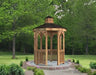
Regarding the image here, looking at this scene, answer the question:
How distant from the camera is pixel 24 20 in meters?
31.2

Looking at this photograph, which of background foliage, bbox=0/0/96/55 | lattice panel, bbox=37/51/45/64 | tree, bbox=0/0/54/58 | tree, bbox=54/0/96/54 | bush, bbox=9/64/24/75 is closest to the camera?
bush, bbox=9/64/24/75

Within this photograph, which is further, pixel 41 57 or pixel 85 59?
pixel 85 59

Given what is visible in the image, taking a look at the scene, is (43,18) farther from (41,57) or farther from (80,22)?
(41,57)

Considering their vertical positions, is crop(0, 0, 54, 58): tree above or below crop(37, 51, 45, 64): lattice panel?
above

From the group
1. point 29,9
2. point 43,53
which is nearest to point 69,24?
point 29,9

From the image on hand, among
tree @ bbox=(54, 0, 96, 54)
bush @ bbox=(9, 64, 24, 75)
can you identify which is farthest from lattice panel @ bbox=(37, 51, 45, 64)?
tree @ bbox=(54, 0, 96, 54)

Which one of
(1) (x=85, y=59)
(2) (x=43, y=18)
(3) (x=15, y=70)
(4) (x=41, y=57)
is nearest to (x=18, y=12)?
(2) (x=43, y=18)

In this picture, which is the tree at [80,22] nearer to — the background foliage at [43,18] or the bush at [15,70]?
the background foliage at [43,18]

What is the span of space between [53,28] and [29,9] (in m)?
11.6

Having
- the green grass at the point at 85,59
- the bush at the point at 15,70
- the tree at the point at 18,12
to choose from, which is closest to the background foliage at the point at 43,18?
the tree at the point at 18,12

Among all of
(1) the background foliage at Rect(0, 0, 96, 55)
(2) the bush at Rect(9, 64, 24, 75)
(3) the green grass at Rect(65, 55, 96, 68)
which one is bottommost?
(3) the green grass at Rect(65, 55, 96, 68)

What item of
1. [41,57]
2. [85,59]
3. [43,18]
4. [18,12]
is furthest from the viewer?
[43,18]

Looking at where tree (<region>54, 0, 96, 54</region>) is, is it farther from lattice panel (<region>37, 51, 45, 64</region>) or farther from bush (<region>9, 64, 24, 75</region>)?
bush (<region>9, 64, 24, 75</region>)

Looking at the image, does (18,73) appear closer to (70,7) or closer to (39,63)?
(39,63)
